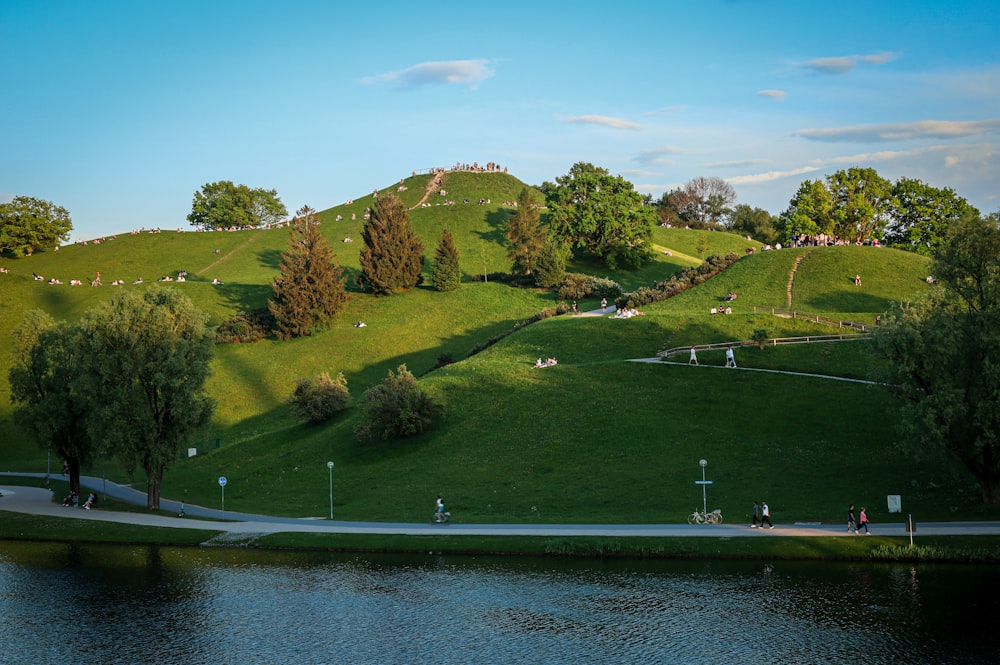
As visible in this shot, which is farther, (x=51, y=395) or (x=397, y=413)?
(x=397, y=413)

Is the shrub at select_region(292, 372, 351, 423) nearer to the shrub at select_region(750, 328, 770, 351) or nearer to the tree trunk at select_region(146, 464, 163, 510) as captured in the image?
the tree trunk at select_region(146, 464, 163, 510)

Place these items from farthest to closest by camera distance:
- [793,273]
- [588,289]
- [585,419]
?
[588,289], [793,273], [585,419]

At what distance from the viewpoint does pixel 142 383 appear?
167 feet

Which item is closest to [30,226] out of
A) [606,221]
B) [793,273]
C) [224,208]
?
[224,208]

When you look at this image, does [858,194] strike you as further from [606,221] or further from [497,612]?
[497,612]

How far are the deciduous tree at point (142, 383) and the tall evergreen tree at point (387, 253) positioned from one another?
200ft

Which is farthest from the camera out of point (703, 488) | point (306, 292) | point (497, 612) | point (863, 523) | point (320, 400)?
point (306, 292)

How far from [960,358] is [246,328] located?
8343 centimetres

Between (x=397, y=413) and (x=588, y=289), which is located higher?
(x=588, y=289)

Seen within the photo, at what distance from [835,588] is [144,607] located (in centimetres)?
2597

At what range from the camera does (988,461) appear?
127 ft

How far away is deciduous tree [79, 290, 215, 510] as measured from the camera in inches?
1976

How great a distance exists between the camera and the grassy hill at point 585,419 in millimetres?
44969

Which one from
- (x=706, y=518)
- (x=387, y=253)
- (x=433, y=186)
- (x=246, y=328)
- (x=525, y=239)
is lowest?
(x=706, y=518)
